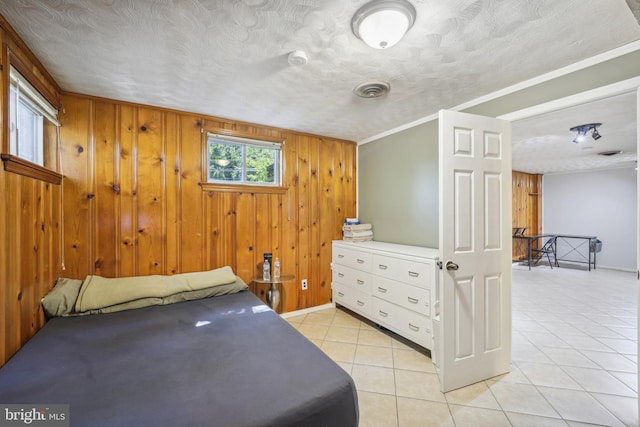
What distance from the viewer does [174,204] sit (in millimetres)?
2637

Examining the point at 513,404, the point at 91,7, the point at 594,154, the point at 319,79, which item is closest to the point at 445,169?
the point at 319,79

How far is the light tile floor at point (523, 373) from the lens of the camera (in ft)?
5.46

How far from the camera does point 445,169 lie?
1.90 metres

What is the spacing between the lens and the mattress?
0.97 meters

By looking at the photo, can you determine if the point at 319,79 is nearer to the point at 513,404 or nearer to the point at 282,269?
the point at 282,269

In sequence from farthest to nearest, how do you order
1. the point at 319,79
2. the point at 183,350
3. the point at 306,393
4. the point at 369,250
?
1. the point at 369,250
2. the point at 319,79
3. the point at 183,350
4. the point at 306,393

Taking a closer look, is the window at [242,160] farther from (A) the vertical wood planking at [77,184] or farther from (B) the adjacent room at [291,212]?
(A) the vertical wood planking at [77,184]

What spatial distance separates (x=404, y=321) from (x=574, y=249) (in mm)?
7107

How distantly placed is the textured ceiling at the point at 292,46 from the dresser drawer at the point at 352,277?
6.13 ft

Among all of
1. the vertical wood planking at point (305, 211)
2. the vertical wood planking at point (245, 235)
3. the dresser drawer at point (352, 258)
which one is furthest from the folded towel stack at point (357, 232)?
the vertical wood planking at point (245, 235)

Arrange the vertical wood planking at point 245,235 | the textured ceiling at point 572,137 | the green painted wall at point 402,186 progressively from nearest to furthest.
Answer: the textured ceiling at point 572,137 → the green painted wall at point 402,186 → the vertical wood planking at point 245,235

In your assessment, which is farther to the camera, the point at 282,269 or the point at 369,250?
the point at 282,269

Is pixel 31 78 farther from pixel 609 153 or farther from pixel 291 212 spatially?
pixel 609 153

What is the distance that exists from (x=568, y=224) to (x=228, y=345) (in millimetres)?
8841
